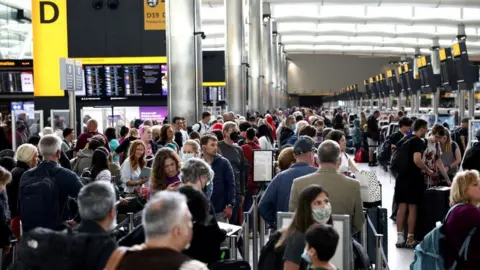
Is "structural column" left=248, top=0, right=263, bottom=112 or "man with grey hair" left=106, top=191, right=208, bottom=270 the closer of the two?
"man with grey hair" left=106, top=191, right=208, bottom=270

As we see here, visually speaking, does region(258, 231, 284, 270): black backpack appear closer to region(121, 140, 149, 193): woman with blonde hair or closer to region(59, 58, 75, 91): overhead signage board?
region(121, 140, 149, 193): woman with blonde hair

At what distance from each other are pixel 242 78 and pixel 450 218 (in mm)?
22146

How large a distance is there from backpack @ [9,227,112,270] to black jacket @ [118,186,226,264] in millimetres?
1104

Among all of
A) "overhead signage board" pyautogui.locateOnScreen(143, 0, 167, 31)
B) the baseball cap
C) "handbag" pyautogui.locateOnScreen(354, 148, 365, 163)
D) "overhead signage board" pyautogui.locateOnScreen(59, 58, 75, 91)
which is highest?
"overhead signage board" pyautogui.locateOnScreen(143, 0, 167, 31)

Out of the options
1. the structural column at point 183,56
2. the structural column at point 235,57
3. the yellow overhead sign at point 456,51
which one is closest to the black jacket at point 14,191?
the structural column at point 183,56

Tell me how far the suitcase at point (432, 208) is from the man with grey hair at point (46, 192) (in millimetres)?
5168

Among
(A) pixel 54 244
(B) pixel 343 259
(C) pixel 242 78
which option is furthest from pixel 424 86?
(A) pixel 54 244

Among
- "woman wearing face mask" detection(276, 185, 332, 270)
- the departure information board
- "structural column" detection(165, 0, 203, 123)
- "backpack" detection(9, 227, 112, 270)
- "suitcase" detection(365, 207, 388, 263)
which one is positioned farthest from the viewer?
the departure information board

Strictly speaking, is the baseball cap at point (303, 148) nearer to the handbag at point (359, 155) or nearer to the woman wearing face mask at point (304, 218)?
the woman wearing face mask at point (304, 218)

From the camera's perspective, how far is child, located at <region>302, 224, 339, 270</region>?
3986 mm

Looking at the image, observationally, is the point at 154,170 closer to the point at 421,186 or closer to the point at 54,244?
the point at 54,244

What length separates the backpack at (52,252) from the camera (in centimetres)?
366

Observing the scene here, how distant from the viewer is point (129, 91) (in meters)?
24.2

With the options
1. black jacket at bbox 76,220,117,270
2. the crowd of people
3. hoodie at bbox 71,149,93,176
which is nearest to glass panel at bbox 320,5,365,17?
the crowd of people
